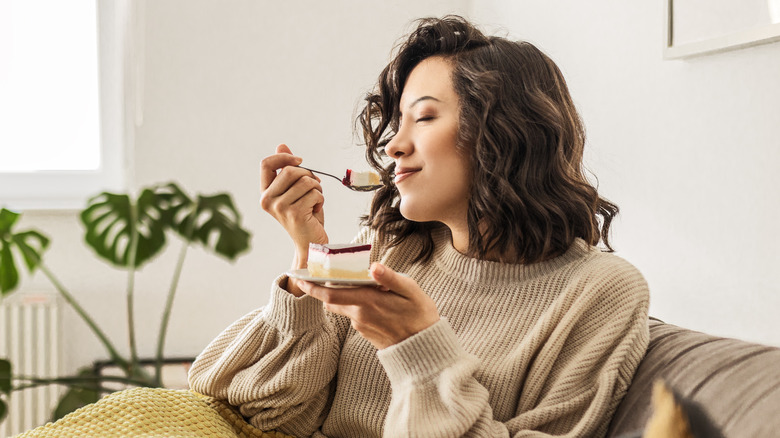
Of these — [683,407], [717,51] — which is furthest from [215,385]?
[717,51]

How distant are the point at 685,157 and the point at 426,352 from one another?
1011mm

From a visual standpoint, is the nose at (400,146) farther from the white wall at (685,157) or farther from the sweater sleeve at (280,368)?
the white wall at (685,157)

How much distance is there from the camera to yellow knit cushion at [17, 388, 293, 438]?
119 centimetres

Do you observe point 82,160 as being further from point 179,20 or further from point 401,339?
point 401,339

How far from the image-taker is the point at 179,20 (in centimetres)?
281

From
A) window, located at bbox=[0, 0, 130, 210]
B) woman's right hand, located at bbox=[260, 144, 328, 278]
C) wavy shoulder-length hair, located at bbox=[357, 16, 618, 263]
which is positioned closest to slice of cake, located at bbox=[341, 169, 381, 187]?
woman's right hand, located at bbox=[260, 144, 328, 278]

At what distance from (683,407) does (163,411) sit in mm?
936

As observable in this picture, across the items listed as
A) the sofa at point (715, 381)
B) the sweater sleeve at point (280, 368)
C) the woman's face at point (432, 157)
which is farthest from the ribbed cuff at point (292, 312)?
the sofa at point (715, 381)

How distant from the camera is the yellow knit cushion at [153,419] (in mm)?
1191

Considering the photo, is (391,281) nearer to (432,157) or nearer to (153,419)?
(432,157)

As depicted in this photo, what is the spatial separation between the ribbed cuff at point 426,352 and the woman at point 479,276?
0.7 inches

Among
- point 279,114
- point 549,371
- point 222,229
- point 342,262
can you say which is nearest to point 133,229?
point 222,229

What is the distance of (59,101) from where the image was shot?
2.95 m

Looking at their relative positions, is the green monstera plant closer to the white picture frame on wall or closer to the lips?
the lips
